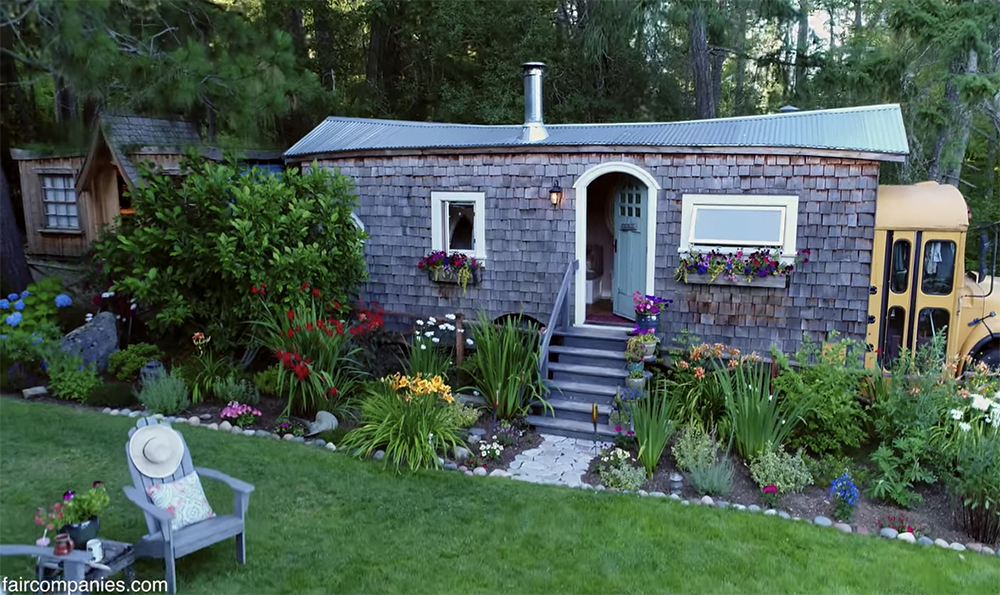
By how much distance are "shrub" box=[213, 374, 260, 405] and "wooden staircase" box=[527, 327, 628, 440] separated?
2.93 metres

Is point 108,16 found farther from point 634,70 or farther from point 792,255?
point 634,70

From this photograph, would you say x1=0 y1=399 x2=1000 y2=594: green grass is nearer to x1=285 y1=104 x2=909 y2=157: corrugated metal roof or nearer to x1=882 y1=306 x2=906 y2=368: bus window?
x1=882 y1=306 x2=906 y2=368: bus window

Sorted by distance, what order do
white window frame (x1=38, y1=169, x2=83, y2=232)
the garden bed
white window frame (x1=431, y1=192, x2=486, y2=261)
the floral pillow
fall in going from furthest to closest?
white window frame (x1=38, y1=169, x2=83, y2=232)
white window frame (x1=431, y1=192, x2=486, y2=261)
the garden bed
the floral pillow

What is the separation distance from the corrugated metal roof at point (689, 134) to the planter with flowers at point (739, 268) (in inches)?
46.0

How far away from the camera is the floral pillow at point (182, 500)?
443 centimetres

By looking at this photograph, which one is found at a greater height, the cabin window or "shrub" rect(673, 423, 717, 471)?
the cabin window

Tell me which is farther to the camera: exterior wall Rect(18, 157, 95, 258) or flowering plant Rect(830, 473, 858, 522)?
exterior wall Rect(18, 157, 95, 258)

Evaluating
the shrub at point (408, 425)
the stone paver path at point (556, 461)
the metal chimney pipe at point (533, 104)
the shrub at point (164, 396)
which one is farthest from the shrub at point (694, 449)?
the shrub at point (164, 396)

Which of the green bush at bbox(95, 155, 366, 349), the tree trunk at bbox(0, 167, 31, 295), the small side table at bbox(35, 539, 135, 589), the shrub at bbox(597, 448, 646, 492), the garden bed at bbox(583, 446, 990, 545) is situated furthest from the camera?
the tree trunk at bbox(0, 167, 31, 295)

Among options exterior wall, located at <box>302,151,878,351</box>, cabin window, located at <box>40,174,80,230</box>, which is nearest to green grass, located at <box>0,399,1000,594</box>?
exterior wall, located at <box>302,151,878,351</box>

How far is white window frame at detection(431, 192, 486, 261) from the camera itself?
8.90 meters

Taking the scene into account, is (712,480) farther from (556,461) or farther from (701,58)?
(701,58)

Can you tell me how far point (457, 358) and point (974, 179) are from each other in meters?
13.5

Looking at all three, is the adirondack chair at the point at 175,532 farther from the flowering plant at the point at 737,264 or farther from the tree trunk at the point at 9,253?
the tree trunk at the point at 9,253
